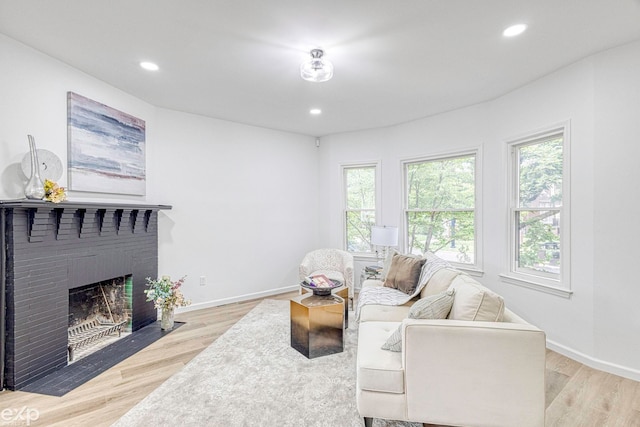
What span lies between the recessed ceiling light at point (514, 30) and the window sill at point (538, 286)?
2278 mm

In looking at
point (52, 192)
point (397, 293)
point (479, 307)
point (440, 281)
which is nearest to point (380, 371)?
point (479, 307)

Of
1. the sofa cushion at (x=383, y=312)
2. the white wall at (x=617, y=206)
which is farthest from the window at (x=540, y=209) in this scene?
the sofa cushion at (x=383, y=312)

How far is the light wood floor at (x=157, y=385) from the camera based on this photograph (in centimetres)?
198

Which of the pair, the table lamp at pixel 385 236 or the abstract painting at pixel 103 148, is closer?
the abstract painting at pixel 103 148

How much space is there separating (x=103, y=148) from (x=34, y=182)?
90 centimetres

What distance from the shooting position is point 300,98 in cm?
360

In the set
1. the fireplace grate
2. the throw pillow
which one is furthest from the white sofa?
the fireplace grate

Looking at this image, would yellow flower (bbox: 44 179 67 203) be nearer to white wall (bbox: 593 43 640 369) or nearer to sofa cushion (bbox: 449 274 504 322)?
sofa cushion (bbox: 449 274 504 322)

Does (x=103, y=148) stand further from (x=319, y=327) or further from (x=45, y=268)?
(x=319, y=327)

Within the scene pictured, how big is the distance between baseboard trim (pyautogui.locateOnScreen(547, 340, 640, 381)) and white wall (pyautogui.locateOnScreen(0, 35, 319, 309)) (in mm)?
3586

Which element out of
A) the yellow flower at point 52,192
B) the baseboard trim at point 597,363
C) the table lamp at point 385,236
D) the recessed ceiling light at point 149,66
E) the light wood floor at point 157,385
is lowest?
the light wood floor at point 157,385

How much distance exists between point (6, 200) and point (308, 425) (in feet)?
8.87

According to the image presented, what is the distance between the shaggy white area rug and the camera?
76.7 inches

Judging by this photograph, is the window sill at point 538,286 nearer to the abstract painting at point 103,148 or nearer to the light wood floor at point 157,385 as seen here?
the light wood floor at point 157,385
